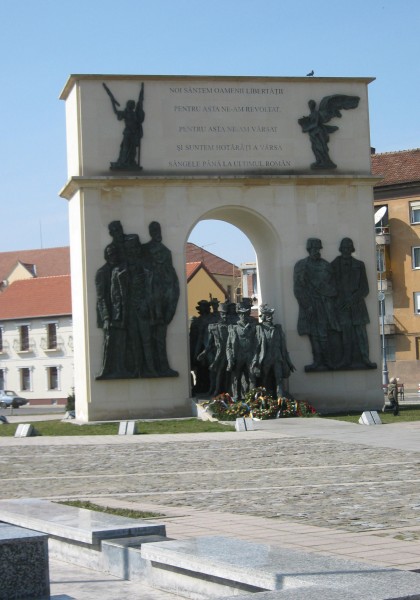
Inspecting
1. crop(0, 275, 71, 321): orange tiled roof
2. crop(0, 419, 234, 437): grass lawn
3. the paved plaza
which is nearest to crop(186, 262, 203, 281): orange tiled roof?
crop(0, 275, 71, 321): orange tiled roof

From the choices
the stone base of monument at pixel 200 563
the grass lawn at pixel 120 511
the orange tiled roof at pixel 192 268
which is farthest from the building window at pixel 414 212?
the stone base of monument at pixel 200 563

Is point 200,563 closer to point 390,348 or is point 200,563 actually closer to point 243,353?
point 243,353

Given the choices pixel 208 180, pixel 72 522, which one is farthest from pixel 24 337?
pixel 72 522

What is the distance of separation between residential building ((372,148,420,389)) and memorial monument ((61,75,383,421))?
2884 cm

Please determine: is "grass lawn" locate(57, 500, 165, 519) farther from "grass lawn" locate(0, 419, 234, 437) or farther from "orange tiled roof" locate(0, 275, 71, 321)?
"orange tiled roof" locate(0, 275, 71, 321)

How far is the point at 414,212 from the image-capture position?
6238cm

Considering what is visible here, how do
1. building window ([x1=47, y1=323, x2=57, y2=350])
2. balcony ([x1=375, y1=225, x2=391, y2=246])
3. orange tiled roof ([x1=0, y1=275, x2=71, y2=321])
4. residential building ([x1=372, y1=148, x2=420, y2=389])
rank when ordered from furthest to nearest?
1. orange tiled roof ([x1=0, y1=275, x2=71, y2=321])
2. building window ([x1=47, y1=323, x2=57, y2=350])
3. residential building ([x1=372, y1=148, x2=420, y2=389])
4. balcony ([x1=375, y1=225, x2=391, y2=246])

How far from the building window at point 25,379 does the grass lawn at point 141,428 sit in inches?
1919

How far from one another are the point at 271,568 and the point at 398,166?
189 feet

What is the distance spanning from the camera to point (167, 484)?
1609 centimetres

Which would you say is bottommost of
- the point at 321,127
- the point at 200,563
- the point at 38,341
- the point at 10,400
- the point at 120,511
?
the point at 10,400

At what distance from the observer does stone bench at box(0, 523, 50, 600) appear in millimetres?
7594

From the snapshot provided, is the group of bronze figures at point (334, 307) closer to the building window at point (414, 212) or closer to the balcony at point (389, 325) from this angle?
the building window at point (414, 212)

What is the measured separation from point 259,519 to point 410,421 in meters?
16.6
